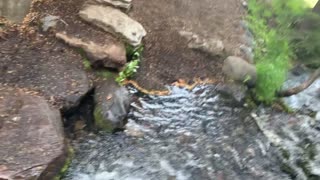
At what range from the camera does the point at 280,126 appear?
281 inches

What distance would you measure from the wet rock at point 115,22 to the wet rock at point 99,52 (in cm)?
50

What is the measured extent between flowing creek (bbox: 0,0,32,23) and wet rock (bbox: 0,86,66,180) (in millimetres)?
1657

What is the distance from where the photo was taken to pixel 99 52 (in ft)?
21.4

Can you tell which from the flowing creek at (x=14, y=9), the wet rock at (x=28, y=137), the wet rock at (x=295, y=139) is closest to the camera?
the wet rock at (x=28, y=137)

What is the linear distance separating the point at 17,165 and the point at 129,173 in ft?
4.97

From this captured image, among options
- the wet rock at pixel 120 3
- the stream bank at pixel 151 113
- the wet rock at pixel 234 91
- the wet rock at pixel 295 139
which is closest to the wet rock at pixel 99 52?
the stream bank at pixel 151 113

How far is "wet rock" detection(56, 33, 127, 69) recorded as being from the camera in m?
6.48

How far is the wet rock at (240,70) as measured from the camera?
749 centimetres

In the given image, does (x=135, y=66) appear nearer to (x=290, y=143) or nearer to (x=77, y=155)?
(x=77, y=155)

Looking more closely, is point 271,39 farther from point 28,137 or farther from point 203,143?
point 28,137

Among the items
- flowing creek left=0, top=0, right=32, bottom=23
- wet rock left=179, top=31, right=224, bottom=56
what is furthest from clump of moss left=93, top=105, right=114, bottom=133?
wet rock left=179, top=31, right=224, bottom=56

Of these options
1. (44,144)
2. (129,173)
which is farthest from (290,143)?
(44,144)

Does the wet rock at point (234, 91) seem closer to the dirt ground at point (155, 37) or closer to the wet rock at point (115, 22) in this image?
the dirt ground at point (155, 37)

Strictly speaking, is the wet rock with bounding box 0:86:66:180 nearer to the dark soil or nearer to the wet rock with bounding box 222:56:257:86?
the dark soil
